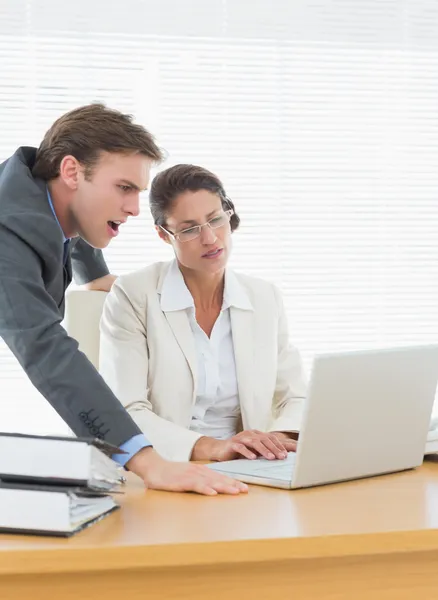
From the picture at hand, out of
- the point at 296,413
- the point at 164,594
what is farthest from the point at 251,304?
the point at 164,594

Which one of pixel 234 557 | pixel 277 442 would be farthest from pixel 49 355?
pixel 234 557

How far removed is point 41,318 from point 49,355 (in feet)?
0.28

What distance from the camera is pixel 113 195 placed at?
1.82 meters

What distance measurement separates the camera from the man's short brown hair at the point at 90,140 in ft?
5.94

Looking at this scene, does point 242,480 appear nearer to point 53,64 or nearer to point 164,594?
point 164,594

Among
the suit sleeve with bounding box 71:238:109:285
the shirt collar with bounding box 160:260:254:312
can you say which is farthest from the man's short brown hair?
the suit sleeve with bounding box 71:238:109:285

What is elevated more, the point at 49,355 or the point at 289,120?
the point at 289,120

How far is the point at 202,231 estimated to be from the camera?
2.17 m

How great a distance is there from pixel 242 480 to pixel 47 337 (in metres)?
0.41

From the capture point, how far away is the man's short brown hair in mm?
1810

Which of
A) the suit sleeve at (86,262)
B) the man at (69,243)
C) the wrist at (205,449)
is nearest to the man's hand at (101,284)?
the suit sleeve at (86,262)

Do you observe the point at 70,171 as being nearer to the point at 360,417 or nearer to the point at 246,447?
the point at 246,447

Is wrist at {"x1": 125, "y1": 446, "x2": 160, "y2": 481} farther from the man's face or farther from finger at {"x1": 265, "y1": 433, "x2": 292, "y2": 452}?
the man's face

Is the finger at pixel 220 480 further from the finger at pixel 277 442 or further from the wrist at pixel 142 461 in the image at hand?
the finger at pixel 277 442
